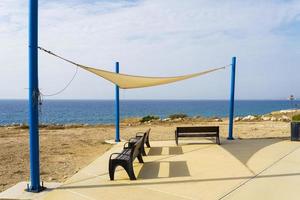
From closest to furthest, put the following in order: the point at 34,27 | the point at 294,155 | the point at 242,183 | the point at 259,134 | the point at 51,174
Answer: the point at 34,27, the point at 242,183, the point at 51,174, the point at 294,155, the point at 259,134

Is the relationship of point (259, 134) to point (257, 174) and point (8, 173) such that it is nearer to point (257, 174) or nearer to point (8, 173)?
point (257, 174)

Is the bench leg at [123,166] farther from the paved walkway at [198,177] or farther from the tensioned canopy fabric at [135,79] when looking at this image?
the tensioned canopy fabric at [135,79]

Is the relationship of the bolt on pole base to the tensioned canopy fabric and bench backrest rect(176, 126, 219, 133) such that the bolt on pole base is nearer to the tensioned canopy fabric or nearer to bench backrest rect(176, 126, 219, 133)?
the tensioned canopy fabric

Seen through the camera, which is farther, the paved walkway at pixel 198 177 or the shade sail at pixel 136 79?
the shade sail at pixel 136 79

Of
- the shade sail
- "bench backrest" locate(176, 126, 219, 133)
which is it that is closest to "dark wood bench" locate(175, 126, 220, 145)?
"bench backrest" locate(176, 126, 219, 133)

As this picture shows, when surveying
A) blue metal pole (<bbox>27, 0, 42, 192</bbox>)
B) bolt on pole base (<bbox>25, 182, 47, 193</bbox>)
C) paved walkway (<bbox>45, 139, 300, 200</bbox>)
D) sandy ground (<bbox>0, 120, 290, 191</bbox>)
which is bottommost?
sandy ground (<bbox>0, 120, 290, 191</bbox>)

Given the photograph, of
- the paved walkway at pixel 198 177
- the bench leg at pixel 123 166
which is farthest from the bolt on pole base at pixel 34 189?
the bench leg at pixel 123 166

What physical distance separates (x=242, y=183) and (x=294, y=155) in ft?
10.8

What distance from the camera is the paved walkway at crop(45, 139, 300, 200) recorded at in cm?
513

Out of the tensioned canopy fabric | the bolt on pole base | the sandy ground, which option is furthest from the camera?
the tensioned canopy fabric

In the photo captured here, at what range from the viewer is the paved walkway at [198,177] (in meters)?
5.13

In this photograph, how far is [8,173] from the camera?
277 inches

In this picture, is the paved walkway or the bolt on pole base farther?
the bolt on pole base

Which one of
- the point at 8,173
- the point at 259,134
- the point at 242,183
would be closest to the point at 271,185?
the point at 242,183
